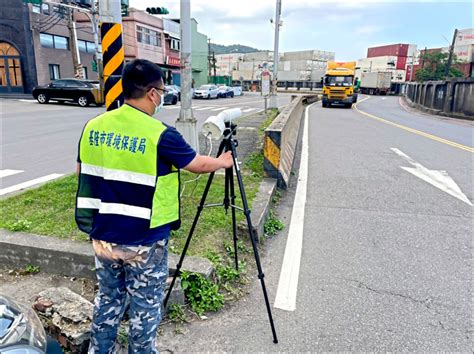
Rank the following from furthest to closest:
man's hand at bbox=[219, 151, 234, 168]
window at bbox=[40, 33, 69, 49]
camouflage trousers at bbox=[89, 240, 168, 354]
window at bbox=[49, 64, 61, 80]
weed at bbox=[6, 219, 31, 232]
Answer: window at bbox=[49, 64, 61, 80] → window at bbox=[40, 33, 69, 49] → weed at bbox=[6, 219, 31, 232] → man's hand at bbox=[219, 151, 234, 168] → camouflage trousers at bbox=[89, 240, 168, 354]

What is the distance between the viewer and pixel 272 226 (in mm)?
4848

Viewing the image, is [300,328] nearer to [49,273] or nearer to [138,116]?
[138,116]

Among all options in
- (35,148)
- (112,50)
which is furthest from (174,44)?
(112,50)

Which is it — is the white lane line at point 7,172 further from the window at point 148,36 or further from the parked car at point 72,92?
the window at point 148,36

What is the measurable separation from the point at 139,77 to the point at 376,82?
6708 cm

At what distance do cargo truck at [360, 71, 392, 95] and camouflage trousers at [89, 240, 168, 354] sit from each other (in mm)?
66753

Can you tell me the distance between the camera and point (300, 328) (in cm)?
292

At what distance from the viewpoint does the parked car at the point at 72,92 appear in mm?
22031

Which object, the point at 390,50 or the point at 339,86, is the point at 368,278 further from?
the point at 390,50

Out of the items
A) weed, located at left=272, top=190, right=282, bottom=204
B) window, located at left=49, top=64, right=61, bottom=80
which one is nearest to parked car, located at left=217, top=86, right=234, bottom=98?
window, located at left=49, top=64, right=61, bottom=80

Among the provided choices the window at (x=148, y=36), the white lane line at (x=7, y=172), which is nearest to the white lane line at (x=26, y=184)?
the white lane line at (x=7, y=172)

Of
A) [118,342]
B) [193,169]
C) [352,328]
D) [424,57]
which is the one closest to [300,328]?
[352,328]

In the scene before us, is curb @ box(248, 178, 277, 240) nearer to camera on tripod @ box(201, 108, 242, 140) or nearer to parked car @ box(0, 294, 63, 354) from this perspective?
camera on tripod @ box(201, 108, 242, 140)

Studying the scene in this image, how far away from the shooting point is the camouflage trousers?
2189 millimetres
